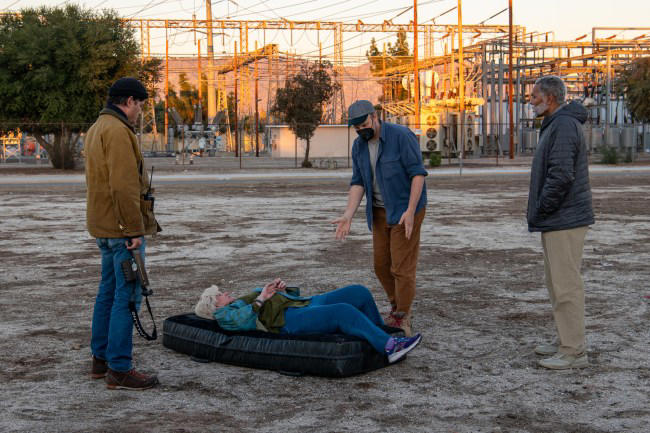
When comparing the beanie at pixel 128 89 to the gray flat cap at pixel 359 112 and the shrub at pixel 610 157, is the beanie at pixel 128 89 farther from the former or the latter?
the shrub at pixel 610 157

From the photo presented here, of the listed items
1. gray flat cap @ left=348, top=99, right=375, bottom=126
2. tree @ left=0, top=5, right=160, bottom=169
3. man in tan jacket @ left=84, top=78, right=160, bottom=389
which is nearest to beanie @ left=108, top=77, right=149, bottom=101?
man in tan jacket @ left=84, top=78, right=160, bottom=389

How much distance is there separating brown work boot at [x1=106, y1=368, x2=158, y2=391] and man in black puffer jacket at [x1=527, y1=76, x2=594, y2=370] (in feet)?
9.11

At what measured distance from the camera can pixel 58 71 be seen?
119ft

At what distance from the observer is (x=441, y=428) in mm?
4535

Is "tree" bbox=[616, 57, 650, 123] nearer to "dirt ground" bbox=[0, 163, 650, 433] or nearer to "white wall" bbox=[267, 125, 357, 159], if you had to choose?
"white wall" bbox=[267, 125, 357, 159]

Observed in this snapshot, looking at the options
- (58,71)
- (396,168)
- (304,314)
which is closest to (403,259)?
(396,168)

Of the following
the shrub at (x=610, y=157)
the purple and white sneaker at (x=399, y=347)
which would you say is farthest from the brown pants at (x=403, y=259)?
the shrub at (x=610, y=157)

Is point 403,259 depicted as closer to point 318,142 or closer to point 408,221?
point 408,221

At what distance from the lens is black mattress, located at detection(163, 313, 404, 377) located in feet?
17.9

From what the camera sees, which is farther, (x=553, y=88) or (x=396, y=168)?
(x=396, y=168)

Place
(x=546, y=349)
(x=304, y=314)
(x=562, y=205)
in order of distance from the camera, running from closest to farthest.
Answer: (x=562, y=205) → (x=304, y=314) → (x=546, y=349)

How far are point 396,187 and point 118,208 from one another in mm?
2286

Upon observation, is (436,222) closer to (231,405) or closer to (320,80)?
(231,405)

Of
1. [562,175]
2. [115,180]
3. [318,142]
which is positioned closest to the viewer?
[115,180]
